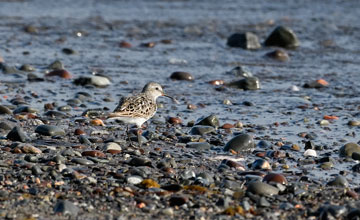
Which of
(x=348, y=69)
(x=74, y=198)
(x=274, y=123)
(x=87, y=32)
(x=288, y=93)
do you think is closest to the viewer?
(x=74, y=198)

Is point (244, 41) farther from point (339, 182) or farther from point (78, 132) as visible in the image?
point (339, 182)

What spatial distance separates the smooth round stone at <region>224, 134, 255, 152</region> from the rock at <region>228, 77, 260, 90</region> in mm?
3483

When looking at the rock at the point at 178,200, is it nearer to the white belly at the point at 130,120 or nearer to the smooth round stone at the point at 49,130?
the white belly at the point at 130,120

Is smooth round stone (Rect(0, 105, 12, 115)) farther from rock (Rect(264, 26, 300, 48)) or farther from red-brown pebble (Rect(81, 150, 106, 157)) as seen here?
rock (Rect(264, 26, 300, 48))

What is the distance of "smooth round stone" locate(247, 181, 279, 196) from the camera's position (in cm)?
582

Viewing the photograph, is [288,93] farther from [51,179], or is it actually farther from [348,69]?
[51,179]

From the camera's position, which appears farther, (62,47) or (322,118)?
(62,47)

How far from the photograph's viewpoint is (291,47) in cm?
1502

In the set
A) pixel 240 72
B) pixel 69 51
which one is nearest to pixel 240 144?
pixel 240 72

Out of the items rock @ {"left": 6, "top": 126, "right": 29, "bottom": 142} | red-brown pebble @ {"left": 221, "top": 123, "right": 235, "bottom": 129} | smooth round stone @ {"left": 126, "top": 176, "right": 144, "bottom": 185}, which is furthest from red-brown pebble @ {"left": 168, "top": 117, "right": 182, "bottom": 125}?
smooth round stone @ {"left": 126, "top": 176, "right": 144, "bottom": 185}

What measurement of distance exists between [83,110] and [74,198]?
12.4ft

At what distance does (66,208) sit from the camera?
517cm

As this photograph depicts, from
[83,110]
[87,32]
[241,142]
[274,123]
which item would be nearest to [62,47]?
[87,32]

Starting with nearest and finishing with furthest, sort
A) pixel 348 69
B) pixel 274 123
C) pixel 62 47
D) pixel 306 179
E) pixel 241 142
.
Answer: pixel 306 179 < pixel 241 142 < pixel 274 123 < pixel 348 69 < pixel 62 47
